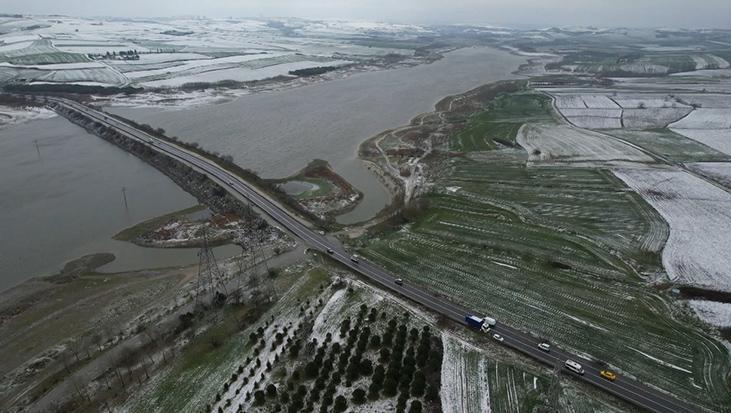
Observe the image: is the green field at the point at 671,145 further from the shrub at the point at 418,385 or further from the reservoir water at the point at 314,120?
the shrub at the point at 418,385

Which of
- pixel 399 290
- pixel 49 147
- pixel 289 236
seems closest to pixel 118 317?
pixel 289 236

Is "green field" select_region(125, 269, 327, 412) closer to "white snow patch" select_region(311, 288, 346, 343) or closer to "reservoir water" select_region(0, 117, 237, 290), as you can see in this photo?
"white snow patch" select_region(311, 288, 346, 343)

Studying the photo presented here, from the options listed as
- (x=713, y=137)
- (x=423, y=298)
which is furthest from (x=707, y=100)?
(x=423, y=298)

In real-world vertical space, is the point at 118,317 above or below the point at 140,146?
below

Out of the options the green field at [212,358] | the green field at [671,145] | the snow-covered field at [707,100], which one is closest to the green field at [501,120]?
the green field at [671,145]

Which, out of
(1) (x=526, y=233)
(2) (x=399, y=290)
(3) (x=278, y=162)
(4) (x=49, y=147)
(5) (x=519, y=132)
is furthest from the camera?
(5) (x=519, y=132)

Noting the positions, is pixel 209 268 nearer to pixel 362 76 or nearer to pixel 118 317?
pixel 118 317
